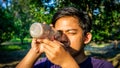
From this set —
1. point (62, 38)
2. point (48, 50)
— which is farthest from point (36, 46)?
point (48, 50)

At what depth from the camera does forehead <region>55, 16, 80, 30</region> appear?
247 centimetres

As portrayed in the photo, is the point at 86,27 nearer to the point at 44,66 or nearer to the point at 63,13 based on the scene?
the point at 63,13

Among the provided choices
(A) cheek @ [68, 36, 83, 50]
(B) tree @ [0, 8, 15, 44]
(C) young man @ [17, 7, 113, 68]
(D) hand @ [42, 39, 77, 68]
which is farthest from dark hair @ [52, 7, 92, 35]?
(B) tree @ [0, 8, 15, 44]

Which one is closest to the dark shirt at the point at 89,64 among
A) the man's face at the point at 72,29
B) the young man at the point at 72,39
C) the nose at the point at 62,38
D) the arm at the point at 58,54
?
the young man at the point at 72,39

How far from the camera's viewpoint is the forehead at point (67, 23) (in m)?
2.47

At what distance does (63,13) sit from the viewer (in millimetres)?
2551

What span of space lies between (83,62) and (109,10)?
1959 cm

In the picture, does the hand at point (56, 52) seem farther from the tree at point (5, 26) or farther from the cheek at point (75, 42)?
the tree at point (5, 26)

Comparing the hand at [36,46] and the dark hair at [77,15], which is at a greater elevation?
the dark hair at [77,15]

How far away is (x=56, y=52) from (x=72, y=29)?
44 cm

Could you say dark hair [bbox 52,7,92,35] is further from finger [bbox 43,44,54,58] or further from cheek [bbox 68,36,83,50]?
finger [bbox 43,44,54,58]

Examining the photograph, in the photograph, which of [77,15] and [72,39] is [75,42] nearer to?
[72,39]

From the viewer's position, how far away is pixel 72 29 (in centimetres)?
247

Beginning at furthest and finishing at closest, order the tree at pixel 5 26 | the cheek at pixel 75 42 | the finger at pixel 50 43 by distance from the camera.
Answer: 1. the tree at pixel 5 26
2. the cheek at pixel 75 42
3. the finger at pixel 50 43
